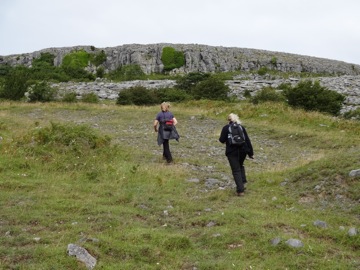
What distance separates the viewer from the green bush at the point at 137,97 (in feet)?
103

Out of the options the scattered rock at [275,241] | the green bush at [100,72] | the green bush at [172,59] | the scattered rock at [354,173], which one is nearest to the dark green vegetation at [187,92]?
the green bush at [100,72]

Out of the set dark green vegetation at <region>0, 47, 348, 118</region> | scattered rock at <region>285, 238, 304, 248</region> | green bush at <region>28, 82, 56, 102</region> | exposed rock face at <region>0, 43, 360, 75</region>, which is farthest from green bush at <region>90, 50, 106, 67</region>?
scattered rock at <region>285, 238, 304, 248</region>

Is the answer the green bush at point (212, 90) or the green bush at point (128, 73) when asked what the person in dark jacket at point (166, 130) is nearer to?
the green bush at point (212, 90)

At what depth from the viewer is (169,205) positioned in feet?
27.7

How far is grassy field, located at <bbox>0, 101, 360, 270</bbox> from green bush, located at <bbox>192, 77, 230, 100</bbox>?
18948 millimetres

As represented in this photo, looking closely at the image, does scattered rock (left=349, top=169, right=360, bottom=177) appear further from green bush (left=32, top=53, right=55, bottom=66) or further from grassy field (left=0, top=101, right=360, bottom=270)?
green bush (left=32, top=53, right=55, bottom=66)

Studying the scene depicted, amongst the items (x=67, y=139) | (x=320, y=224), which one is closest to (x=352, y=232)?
(x=320, y=224)

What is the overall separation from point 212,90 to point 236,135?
85.7ft

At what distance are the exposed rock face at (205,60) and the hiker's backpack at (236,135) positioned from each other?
6249cm

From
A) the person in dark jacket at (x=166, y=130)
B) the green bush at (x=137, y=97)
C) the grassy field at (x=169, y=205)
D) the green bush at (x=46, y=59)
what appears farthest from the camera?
the green bush at (x=46, y=59)

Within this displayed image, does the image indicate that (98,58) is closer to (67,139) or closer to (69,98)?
(69,98)

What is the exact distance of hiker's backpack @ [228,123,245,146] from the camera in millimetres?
9344

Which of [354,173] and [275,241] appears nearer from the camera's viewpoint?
[275,241]

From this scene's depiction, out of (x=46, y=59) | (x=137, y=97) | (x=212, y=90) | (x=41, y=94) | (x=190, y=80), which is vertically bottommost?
(x=41, y=94)
